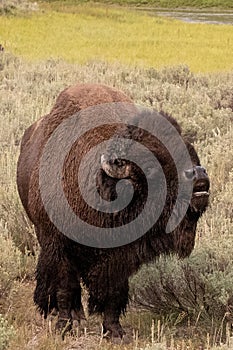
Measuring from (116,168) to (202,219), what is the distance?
2.35 metres

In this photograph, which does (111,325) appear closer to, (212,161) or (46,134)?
(46,134)

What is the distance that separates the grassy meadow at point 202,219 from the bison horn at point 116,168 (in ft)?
2.66

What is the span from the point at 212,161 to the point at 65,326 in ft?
10.7

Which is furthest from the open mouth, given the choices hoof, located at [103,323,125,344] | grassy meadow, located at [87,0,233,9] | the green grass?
grassy meadow, located at [87,0,233,9]

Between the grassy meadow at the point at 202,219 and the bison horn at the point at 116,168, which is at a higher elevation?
the bison horn at the point at 116,168

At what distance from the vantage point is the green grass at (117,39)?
1852 centimetres

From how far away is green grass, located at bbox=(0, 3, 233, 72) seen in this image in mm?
18516

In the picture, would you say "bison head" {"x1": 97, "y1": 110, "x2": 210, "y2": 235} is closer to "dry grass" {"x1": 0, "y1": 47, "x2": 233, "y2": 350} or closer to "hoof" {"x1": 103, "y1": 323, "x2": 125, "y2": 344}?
"dry grass" {"x1": 0, "y1": 47, "x2": 233, "y2": 350}

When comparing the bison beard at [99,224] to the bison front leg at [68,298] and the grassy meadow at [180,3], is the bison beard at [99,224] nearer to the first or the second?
the bison front leg at [68,298]

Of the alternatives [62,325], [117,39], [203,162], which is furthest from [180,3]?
[62,325]

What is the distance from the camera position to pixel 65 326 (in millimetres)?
4371

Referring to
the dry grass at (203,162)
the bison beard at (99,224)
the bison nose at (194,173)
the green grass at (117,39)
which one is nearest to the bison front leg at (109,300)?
the bison beard at (99,224)

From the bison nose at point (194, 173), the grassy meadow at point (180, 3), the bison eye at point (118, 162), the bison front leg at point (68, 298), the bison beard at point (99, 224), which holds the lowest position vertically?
the grassy meadow at point (180, 3)

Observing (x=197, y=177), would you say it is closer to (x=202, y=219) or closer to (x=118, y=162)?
(x=118, y=162)
